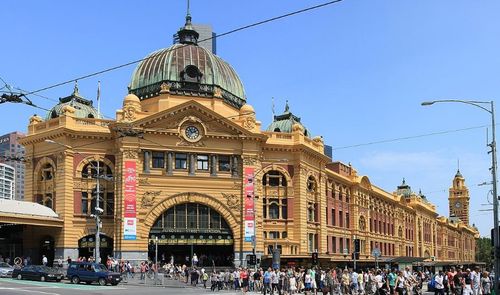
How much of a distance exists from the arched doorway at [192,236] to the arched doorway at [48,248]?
31.0 feet

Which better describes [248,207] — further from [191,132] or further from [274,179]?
[191,132]

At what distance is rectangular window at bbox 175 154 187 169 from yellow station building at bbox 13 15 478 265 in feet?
0.36

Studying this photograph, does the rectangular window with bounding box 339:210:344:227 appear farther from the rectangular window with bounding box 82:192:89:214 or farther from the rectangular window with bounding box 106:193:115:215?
the rectangular window with bounding box 82:192:89:214

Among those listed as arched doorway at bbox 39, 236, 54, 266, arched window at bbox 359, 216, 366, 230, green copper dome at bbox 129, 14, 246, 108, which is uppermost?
green copper dome at bbox 129, 14, 246, 108

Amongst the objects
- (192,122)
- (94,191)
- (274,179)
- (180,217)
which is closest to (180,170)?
(180,217)

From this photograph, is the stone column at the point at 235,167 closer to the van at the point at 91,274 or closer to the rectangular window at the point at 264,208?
the rectangular window at the point at 264,208

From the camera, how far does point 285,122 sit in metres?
81.2

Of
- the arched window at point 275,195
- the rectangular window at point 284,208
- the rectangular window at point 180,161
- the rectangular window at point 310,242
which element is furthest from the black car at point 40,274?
the rectangular window at point 310,242

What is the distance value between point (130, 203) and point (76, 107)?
45.9 ft

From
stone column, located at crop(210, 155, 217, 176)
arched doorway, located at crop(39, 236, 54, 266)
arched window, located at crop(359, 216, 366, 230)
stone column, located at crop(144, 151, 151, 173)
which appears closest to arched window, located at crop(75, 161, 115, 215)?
stone column, located at crop(144, 151, 151, 173)

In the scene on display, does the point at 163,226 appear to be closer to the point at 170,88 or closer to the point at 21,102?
the point at 170,88

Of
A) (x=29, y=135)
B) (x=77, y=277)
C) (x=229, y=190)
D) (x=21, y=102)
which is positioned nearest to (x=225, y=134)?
(x=229, y=190)

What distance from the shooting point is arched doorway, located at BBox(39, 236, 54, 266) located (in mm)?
65062

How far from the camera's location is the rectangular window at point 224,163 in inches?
2640
